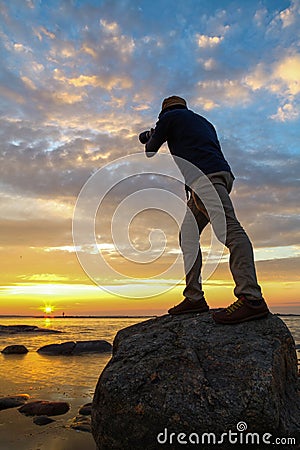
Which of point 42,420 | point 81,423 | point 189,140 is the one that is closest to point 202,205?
point 189,140

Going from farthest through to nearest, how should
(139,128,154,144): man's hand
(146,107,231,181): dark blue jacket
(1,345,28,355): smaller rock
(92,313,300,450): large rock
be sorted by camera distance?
(1,345,28,355): smaller rock
(139,128,154,144): man's hand
(146,107,231,181): dark blue jacket
(92,313,300,450): large rock

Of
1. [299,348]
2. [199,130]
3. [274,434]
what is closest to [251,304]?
[274,434]

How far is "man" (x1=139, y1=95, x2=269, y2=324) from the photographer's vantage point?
470 centimetres

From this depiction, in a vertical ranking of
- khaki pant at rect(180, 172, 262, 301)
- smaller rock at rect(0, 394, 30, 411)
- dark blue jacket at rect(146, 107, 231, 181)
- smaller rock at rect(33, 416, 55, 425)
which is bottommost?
smaller rock at rect(33, 416, 55, 425)

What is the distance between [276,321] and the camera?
4996mm

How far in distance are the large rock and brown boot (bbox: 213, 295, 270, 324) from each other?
0.11 metres

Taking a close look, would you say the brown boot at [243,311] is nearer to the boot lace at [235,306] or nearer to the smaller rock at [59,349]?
the boot lace at [235,306]

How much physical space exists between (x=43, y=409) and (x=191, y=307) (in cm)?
300

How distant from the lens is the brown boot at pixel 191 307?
5660 mm

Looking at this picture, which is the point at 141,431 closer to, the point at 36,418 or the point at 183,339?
the point at 183,339

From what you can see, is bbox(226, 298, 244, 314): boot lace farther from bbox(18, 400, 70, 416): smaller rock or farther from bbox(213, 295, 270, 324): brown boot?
bbox(18, 400, 70, 416): smaller rock

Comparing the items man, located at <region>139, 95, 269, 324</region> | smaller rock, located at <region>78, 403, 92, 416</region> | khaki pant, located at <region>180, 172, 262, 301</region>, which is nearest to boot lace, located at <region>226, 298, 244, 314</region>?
man, located at <region>139, 95, 269, 324</region>

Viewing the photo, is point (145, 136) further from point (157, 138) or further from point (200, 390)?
point (200, 390)

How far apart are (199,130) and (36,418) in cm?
482
